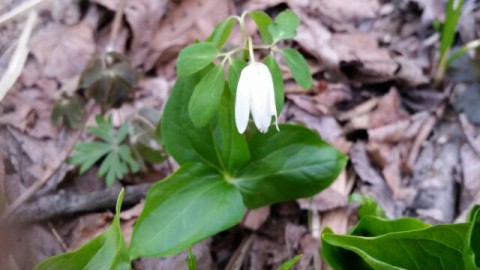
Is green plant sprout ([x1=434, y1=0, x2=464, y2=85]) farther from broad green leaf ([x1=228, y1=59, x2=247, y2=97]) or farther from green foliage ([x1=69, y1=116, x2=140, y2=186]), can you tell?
green foliage ([x1=69, y1=116, x2=140, y2=186])

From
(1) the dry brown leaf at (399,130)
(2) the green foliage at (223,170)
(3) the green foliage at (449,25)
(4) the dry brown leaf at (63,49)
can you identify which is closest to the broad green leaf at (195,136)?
(2) the green foliage at (223,170)

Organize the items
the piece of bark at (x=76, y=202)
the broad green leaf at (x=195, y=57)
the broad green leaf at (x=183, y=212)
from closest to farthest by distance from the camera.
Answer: the broad green leaf at (x=195, y=57)
the broad green leaf at (x=183, y=212)
the piece of bark at (x=76, y=202)

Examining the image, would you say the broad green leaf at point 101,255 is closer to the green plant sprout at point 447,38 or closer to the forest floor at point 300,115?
the forest floor at point 300,115

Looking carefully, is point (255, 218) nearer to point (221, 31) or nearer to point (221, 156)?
point (221, 156)

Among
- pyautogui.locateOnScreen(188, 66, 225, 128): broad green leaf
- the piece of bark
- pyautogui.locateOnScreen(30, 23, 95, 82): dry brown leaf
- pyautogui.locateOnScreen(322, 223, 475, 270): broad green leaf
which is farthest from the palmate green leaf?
pyautogui.locateOnScreen(30, 23, 95, 82): dry brown leaf

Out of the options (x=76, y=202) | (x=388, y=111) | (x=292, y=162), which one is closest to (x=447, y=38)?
(x=388, y=111)

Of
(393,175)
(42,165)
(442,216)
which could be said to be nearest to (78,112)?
(42,165)

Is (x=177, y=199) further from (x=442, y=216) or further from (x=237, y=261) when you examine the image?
(x=442, y=216)
